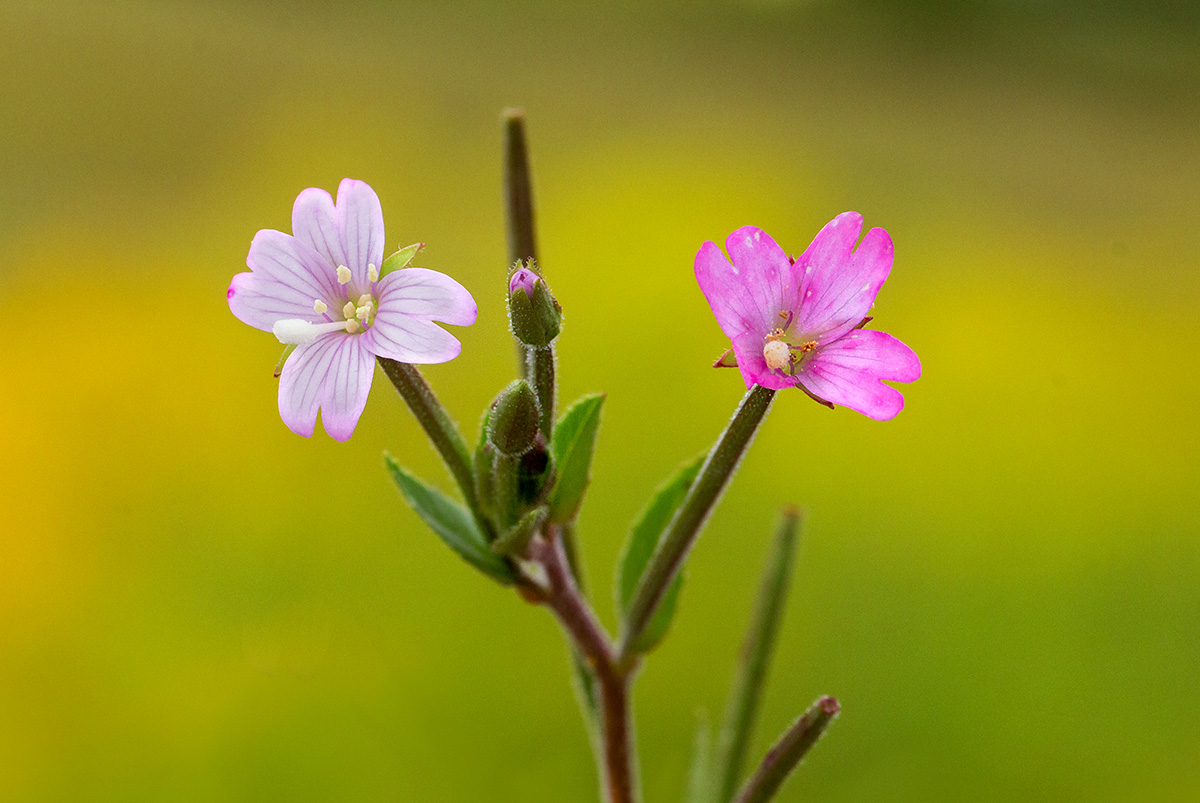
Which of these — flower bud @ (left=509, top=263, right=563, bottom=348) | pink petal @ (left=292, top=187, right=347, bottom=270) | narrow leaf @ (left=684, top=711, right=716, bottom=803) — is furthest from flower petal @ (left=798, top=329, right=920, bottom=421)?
narrow leaf @ (left=684, top=711, right=716, bottom=803)

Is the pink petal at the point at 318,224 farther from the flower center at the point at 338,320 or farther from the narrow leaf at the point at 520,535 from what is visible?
the narrow leaf at the point at 520,535

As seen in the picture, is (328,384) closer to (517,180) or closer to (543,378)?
(543,378)

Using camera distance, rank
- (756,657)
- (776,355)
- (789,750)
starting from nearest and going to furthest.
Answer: (776,355)
(789,750)
(756,657)

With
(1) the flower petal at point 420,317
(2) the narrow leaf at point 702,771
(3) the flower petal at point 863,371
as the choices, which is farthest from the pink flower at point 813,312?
(2) the narrow leaf at point 702,771

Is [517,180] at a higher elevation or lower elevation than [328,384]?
higher

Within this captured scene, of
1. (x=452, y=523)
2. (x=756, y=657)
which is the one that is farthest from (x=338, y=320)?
(x=756, y=657)

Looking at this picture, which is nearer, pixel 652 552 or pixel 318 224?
pixel 318 224

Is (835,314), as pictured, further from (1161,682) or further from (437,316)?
(1161,682)
